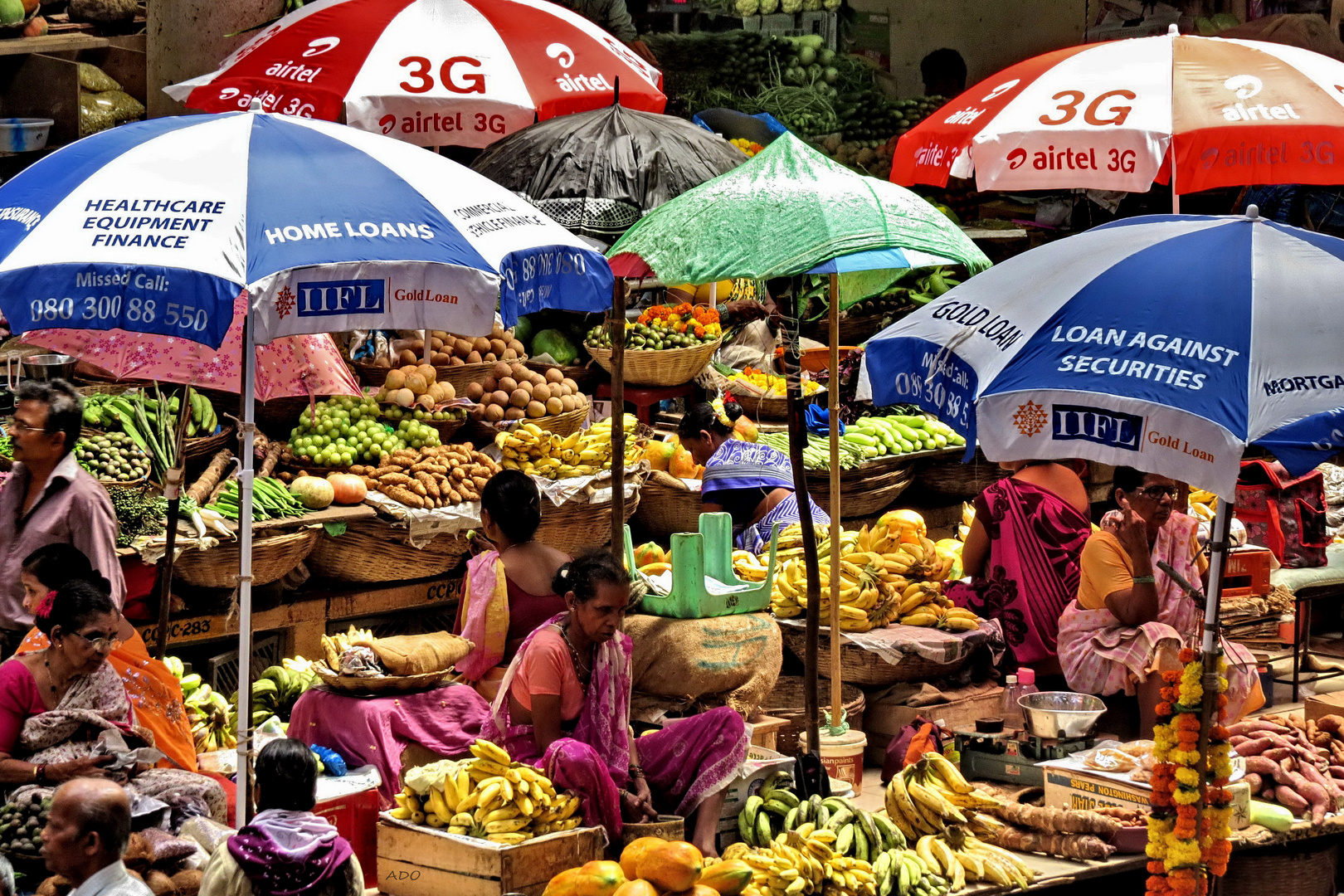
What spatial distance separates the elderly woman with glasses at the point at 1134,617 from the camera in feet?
23.1

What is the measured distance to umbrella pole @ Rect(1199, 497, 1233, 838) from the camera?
4.98 m

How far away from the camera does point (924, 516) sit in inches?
408

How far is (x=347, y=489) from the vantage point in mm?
7969

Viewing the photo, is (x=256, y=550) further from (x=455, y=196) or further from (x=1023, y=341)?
(x=1023, y=341)

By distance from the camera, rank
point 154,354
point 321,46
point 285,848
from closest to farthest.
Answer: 1. point 285,848
2. point 154,354
3. point 321,46

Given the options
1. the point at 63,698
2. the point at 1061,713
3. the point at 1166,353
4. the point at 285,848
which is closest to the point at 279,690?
the point at 63,698

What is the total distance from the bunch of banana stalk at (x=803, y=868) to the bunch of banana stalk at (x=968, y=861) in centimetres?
30

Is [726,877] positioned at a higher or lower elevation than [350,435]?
lower

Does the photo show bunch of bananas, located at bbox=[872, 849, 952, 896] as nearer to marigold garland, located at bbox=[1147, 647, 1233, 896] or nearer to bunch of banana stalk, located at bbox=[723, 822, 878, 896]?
bunch of banana stalk, located at bbox=[723, 822, 878, 896]

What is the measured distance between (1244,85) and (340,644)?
190 inches

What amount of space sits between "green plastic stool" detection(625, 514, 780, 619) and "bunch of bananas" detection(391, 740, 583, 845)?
152 centimetres

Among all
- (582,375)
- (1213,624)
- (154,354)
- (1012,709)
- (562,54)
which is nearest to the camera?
(1213,624)

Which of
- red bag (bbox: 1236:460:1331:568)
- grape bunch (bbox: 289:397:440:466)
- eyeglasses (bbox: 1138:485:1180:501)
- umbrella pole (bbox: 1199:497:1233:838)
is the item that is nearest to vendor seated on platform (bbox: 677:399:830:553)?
grape bunch (bbox: 289:397:440:466)

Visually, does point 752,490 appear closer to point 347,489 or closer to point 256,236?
point 347,489
